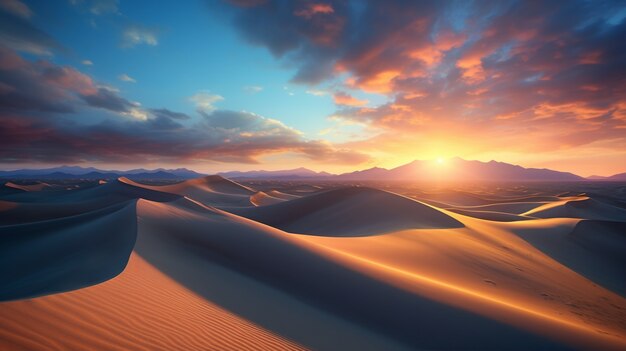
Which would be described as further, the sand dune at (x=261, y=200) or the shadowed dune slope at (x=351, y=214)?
the sand dune at (x=261, y=200)

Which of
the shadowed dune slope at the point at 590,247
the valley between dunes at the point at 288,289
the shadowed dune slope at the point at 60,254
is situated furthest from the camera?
the shadowed dune slope at the point at 590,247

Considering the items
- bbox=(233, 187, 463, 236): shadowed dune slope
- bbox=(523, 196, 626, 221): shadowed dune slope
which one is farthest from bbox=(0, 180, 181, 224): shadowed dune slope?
bbox=(523, 196, 626, 221): shadowed dune slope

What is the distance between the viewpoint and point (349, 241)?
9.20 m

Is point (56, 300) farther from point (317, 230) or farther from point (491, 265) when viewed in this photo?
point (317, 230)

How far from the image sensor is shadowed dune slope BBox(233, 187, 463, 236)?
12672 mm

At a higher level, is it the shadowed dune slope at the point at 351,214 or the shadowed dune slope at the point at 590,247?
the shadowed dune slope at the point at 351,214

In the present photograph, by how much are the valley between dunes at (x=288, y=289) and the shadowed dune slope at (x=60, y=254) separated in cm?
Answer: 5

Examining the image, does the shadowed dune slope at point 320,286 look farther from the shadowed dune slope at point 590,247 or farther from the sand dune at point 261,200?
the sand dune at point 261,200

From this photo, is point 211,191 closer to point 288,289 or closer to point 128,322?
point 288,289

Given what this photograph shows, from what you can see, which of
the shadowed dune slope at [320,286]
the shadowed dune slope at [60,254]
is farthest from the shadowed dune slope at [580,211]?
the shadowed dune slope at [60,254]

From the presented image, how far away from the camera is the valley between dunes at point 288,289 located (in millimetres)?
3205

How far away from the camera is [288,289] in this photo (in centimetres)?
542

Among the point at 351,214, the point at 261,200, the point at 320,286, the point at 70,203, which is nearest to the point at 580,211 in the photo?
the point at 351,214

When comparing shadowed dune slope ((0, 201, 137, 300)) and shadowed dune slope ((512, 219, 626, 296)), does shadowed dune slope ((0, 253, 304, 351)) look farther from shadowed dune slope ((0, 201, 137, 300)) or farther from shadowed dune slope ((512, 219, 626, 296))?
shadowed dune slope ((512, 219, 626, 296))
